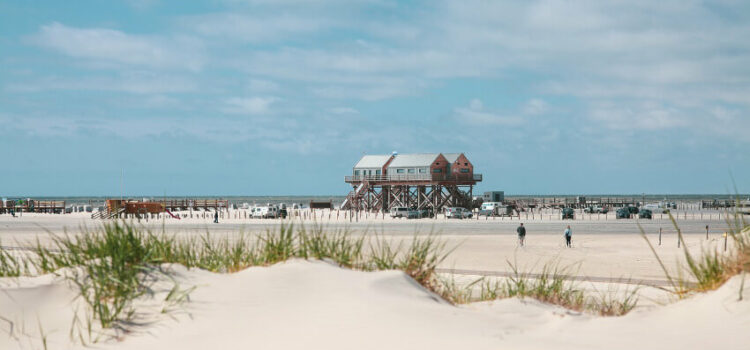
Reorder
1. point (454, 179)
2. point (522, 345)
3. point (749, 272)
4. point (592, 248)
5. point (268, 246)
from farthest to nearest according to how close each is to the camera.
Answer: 1. point (454, 179)
2. point (592, 248)
3. point (268, 246)
4. point (749, 272)
5. point (522, 345)

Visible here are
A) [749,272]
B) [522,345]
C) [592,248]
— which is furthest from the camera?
[592,248]

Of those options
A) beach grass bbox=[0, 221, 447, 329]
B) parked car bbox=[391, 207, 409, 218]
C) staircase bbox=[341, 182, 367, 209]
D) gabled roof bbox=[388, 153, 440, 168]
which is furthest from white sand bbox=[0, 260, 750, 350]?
staircase bbox=[341, 182, 367, 209]

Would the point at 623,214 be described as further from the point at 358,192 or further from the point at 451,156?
the point at 358,192

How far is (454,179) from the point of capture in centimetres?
8750

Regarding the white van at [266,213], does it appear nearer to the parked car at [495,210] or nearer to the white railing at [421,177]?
the white railing at [421,177]

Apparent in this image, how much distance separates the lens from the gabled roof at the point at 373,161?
3664 inches

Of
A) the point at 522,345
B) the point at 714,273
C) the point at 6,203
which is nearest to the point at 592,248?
the point at 714,273

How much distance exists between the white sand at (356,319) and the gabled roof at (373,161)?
84768mm

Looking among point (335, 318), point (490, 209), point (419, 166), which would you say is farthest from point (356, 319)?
point (419, 166)

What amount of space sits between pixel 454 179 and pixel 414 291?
80379 mm

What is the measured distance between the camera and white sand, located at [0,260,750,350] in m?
6.25

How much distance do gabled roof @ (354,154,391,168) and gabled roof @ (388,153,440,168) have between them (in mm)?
1316

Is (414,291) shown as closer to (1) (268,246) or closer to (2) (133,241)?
(1) (268,246)

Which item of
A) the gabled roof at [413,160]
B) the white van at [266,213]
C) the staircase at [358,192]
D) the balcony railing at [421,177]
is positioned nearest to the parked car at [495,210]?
the balcony railing at [421,177]
